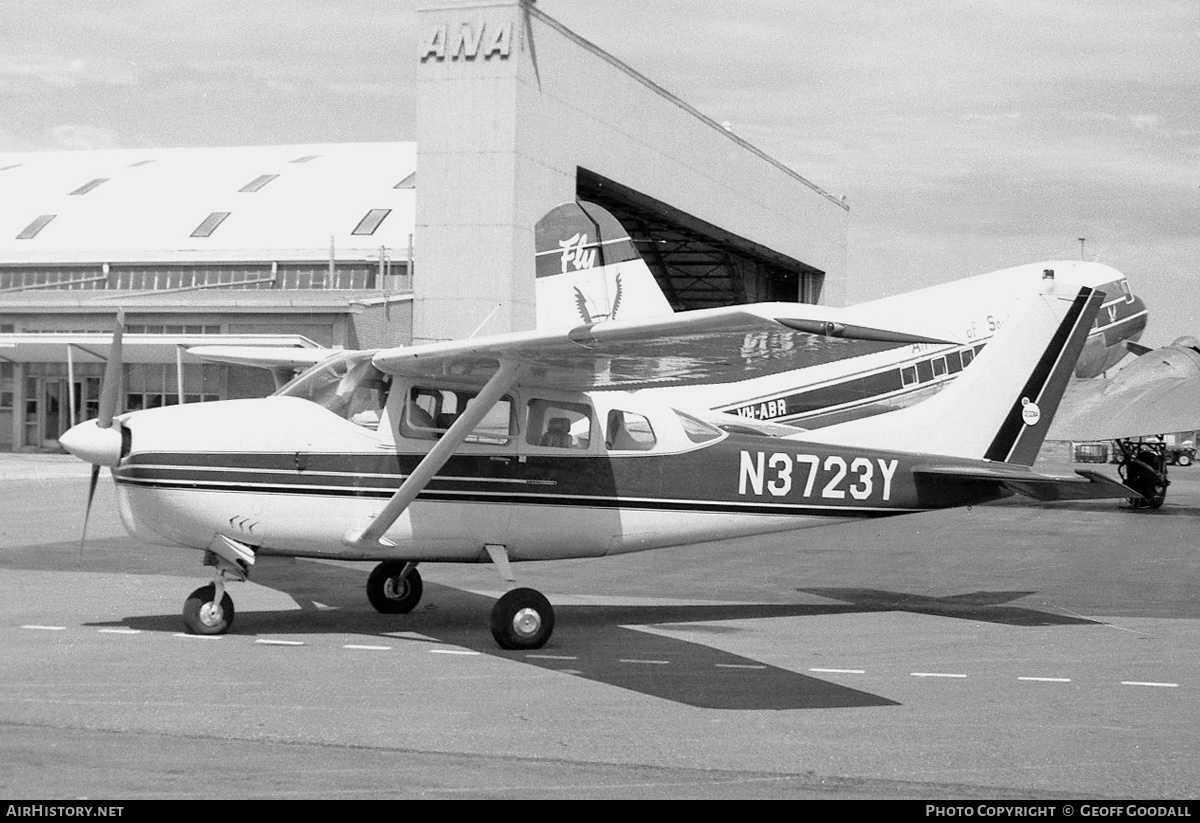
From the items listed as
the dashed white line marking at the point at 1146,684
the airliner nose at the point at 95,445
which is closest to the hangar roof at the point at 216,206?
the airliner nose at the point at 95,445


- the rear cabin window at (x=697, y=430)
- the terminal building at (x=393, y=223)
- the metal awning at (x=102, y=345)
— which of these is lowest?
the rear cabin window at (x=697, y=430)

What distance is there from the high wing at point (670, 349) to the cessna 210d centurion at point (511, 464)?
26 mm

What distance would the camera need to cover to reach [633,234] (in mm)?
48000

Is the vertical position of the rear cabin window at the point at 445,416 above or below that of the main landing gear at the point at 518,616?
above

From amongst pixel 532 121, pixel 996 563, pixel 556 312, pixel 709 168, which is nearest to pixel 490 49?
pixel 532 121

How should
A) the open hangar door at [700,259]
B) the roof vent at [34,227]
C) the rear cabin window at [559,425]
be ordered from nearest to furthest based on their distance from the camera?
the rear cabin window at [559,425] → the open hangar door at [700,259] → the roof vent at [34,227]

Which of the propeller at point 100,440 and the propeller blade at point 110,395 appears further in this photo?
the propeller blade at point 110,395

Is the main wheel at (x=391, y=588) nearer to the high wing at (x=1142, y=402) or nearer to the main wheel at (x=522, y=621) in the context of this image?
the main wheel at (x=522, y=621)

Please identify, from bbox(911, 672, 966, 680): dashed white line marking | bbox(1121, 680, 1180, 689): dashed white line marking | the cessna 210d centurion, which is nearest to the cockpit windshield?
the cessna 210d centurion

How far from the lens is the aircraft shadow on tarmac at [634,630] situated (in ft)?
27.7

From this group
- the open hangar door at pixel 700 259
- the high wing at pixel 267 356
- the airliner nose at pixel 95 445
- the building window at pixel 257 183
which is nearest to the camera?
the airliner nose at pixel 95 445

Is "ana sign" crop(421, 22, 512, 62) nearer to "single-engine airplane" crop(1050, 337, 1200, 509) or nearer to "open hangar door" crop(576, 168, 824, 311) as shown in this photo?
"open hangar door" crop(576, 168, 824, 311)

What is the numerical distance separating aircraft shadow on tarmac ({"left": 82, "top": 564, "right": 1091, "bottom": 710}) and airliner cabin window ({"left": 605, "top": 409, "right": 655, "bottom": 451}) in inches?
60.9
